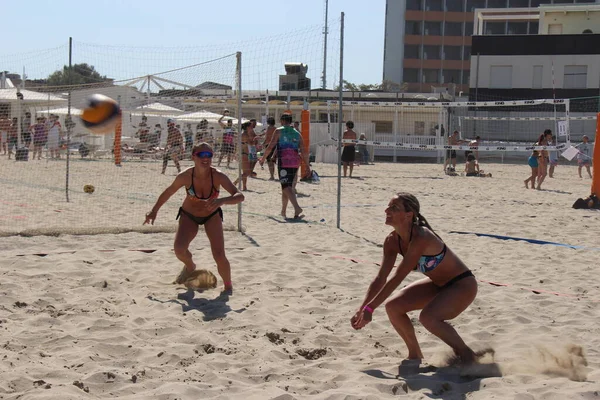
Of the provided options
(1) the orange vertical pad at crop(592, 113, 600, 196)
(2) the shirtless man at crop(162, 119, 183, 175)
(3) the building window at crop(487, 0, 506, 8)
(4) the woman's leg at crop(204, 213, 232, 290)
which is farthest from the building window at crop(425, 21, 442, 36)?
(4) the woman's leg at crop(204, 213, 232, 290)

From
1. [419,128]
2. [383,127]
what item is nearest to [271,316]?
[419,128]

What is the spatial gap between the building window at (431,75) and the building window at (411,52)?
1.50 meters

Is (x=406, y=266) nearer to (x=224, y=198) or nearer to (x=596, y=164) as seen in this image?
(x=224, y=198)

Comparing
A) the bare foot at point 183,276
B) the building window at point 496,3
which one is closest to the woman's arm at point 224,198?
the bare foot at point 183,276

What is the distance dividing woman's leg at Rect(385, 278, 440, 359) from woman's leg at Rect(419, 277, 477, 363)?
106 millimetres

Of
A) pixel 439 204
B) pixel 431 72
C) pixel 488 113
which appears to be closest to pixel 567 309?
pixel 439 204

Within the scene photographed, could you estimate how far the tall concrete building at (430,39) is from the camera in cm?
6216

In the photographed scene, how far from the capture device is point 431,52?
209 feet

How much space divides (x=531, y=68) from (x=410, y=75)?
27.2 m

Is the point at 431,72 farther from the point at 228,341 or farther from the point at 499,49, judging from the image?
the point at 228,341

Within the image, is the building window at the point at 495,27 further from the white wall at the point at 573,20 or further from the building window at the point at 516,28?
the white wall at the point at 573,20

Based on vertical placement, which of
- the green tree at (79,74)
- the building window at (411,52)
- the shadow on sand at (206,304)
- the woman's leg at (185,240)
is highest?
the building window at (411,52)

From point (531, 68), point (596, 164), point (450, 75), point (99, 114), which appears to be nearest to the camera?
point (99, 114)

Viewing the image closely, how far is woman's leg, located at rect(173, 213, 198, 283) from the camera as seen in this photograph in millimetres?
6137
